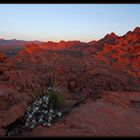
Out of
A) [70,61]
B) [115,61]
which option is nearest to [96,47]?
[115,61]

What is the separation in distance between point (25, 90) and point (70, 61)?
353 cm

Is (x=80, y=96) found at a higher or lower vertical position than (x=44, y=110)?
lower

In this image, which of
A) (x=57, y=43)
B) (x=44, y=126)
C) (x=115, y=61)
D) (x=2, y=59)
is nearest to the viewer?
(x=44, y=126)

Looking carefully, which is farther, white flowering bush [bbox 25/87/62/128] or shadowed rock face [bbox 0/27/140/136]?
white flowering bush [bbox 25/87/62/128]

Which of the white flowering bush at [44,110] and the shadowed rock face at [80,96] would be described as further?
the white flowering bush at [44,110]

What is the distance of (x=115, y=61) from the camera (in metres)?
17.4

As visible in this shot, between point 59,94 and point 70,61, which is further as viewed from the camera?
point 70,61

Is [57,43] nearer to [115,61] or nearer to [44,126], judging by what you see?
[115,61]

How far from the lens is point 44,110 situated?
614cm

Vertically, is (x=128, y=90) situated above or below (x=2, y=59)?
below

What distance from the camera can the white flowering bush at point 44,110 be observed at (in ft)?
19.0

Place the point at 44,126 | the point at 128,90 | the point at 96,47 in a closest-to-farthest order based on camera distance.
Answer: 1. the point at 44,126
2. the point at 128,90
3. the point at 96,47

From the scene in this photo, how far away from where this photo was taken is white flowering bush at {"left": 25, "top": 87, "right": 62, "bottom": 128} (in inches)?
229

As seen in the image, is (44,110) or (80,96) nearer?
(44,110)
